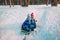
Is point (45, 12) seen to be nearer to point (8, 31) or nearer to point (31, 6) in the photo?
point (31, 6)

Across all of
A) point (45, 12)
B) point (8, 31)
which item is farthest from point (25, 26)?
point (45, 12)

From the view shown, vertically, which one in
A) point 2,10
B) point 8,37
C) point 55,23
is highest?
point 2,10

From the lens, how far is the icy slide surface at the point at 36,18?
118cm

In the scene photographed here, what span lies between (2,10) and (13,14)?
13 cm

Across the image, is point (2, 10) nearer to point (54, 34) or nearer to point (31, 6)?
point (31, 6)

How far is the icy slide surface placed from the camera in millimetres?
1182

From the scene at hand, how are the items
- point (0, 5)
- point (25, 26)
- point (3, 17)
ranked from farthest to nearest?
point (0, 5)
point (3, 17)
point (25, 26)

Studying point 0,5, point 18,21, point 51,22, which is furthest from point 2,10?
point 51,22

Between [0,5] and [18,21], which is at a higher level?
[0,5]

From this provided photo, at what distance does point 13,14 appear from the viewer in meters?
1.32

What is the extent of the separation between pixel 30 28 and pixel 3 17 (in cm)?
30

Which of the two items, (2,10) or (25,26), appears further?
(2,10)

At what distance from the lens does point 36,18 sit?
1258mm

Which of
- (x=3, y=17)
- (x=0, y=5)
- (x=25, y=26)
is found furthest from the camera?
(x=0, y=5)
